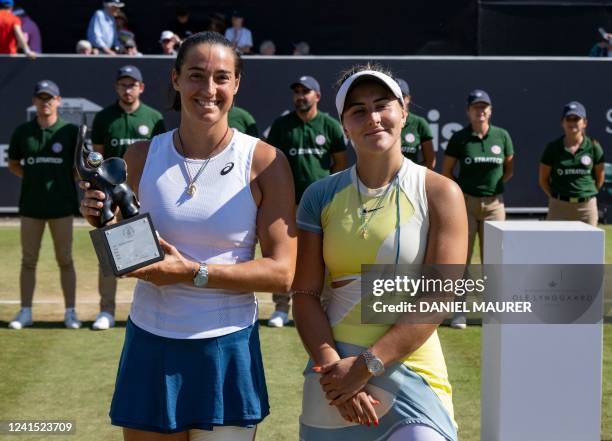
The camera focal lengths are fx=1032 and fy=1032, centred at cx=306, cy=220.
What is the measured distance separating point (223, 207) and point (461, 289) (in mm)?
939

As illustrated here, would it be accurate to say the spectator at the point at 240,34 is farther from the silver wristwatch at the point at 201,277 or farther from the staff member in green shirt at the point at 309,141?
the silver wristwatch at the point at 201,277

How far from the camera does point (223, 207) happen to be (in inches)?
135

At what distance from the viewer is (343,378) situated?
3.35 meters

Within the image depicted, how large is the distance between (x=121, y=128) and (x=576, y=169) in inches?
188

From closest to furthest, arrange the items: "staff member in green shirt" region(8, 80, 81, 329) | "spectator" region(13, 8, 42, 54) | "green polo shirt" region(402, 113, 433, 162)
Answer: "staff member in green shirt" region(8, 80, 81, 329), "green polo shirt" region(402, 113, 433, 162), "spectator" region(13, 8, 42, 54)

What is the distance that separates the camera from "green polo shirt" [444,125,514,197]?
1002 centimetres

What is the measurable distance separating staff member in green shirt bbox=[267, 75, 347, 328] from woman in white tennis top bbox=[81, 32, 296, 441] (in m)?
6.11

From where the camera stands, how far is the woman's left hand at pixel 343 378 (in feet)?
11.0

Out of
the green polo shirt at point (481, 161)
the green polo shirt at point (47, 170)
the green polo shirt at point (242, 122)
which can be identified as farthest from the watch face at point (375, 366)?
the green polo shirt at point (481, 161)

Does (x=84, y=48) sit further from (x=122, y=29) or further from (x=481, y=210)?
(x=481, y=210)

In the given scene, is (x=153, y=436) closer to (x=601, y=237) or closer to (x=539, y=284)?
(x=539, y=284)

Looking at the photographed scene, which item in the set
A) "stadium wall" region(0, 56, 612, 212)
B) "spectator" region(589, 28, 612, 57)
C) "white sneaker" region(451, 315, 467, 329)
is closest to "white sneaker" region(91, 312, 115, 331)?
"white sneaker" region(451, 315, 467, 329)

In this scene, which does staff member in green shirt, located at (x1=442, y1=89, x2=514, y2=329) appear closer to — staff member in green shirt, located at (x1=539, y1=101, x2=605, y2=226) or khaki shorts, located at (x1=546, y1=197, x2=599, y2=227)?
staff member in green shirt, located at (x1=539, y1=101, x2=605, y2=226)

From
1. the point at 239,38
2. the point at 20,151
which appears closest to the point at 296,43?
the point at 239,38
